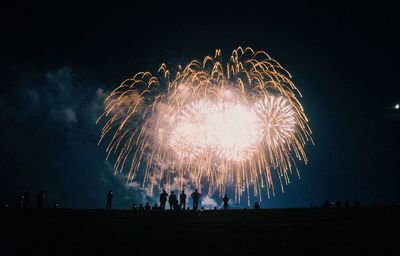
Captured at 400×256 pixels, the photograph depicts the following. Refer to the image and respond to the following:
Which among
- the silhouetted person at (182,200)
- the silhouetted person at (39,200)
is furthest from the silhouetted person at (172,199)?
the silhouetted person at (39,200)

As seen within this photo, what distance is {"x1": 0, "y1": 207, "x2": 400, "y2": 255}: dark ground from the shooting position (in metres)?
11.7

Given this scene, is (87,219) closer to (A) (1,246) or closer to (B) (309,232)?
(A) (1,246)

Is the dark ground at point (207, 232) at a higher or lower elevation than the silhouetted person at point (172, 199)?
lower

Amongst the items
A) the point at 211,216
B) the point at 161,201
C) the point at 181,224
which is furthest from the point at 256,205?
the point at 181,224

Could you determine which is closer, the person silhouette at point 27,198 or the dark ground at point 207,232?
the dark ground at point 207,232

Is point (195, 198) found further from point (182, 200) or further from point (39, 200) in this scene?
point (39, 200)

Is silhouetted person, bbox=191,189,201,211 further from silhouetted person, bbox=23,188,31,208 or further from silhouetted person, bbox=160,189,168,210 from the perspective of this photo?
silhouetted person, bbox=23,188,31,208

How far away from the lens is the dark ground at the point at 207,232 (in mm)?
11688

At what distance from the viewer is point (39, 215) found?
18.2 meters

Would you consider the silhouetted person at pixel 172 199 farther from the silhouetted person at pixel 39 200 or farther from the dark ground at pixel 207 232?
the silhouetted person at pixel 39 200

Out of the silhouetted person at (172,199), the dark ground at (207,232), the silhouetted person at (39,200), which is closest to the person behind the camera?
the dark ground at (207,232)

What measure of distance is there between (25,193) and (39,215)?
9.86 m

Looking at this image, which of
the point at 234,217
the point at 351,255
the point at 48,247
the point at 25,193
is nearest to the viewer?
the point at 351,255

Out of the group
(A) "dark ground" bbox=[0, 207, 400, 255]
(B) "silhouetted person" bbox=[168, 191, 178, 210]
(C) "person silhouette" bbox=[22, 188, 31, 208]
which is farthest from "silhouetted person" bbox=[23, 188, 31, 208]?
(B) "silhouetted person" bbox=[168, 191, 178, 210]
